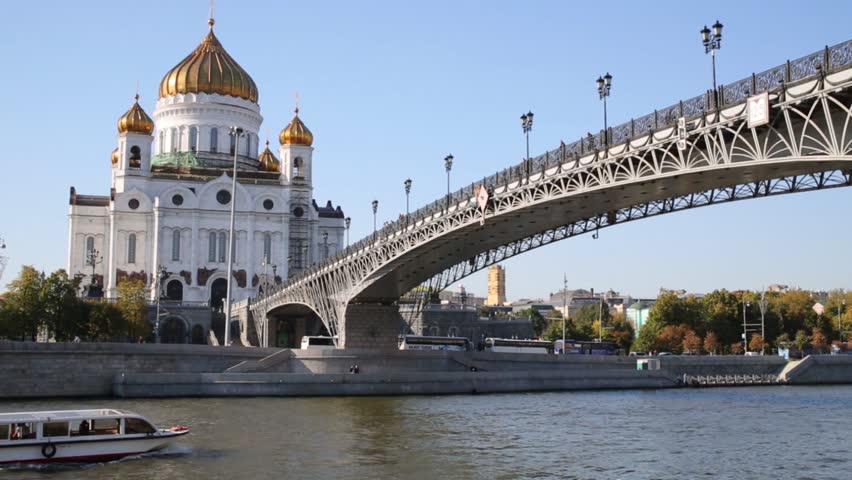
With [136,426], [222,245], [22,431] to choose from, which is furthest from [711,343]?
[22,431]

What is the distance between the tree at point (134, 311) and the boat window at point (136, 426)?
37.6 m

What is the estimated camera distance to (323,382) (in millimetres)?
42156

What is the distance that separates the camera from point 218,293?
79438 mm

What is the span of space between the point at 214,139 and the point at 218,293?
44.7ft

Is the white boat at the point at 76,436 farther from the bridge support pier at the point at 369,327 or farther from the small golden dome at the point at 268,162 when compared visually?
the small golden dome at the point at 268,162

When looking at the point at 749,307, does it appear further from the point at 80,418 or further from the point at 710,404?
the point at 80,418

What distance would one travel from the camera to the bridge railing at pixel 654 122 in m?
22.3

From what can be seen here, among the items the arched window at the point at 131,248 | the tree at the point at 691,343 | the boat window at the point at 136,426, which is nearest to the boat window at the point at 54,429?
the boat window at the point at 136,426

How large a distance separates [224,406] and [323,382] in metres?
6.84

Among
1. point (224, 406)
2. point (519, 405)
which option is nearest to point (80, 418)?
point (224, 406)

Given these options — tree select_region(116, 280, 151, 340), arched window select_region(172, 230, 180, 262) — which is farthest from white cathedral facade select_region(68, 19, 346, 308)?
tree select_region(116, 280, 151, 340)

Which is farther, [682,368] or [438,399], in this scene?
[682,368]

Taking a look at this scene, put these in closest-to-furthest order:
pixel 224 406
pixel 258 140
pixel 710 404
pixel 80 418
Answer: pixel 80 418 → pixel 224 406 → pixel 710 404 → pixel 258 140

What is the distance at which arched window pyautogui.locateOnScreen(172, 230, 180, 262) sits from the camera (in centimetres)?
7884
